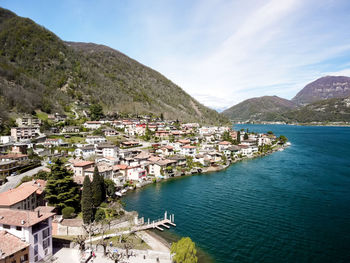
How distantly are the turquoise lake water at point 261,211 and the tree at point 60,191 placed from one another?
9.14 metres

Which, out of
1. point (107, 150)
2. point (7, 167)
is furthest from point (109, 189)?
point (107, 150)

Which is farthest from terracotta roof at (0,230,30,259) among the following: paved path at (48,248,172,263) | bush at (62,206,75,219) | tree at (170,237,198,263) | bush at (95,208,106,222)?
tree at (170,237,198,263)

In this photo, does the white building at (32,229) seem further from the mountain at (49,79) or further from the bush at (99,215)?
the mountain at (49,79)

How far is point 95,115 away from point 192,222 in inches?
3433

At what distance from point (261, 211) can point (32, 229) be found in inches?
1229

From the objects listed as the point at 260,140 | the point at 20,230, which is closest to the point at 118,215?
the point at 20,230

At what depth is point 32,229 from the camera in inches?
778

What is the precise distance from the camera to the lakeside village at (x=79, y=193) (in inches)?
821

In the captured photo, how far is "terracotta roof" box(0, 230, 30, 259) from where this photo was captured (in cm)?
1760

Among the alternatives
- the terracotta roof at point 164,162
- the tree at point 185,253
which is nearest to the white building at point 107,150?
the terracotta roof at point 164,162

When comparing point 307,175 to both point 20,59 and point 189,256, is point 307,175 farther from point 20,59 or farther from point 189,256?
point 20,59

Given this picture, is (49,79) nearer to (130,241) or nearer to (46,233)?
(46,233)

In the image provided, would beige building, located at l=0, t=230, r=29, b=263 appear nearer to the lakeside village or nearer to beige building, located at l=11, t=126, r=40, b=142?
the lakeside village

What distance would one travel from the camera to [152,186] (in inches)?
1905
